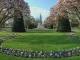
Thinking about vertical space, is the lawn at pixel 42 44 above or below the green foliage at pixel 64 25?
below

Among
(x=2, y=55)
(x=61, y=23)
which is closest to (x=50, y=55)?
(x=2, y=55)

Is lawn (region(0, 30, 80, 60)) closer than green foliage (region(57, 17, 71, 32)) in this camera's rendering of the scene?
Yes

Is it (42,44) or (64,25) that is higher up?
(64,25)

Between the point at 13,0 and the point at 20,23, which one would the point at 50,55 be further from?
the point at 20,23

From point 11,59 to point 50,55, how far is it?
7.07 ft

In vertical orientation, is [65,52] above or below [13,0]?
below

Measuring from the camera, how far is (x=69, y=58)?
906 centimetres

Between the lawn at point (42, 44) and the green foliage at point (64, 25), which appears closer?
the lawn at point (42, 44)

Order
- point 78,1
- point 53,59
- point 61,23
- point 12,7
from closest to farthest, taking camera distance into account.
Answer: point 53,59, point 78,1, point 12,7, point 61,23

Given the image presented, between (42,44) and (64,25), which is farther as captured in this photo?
(64,25)

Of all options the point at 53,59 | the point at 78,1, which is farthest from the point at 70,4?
the point at 53,59

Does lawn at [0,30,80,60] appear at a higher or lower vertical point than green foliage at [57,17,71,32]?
lower

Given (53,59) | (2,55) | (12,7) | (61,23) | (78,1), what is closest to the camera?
(53,59)

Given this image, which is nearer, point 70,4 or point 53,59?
point 53,59
